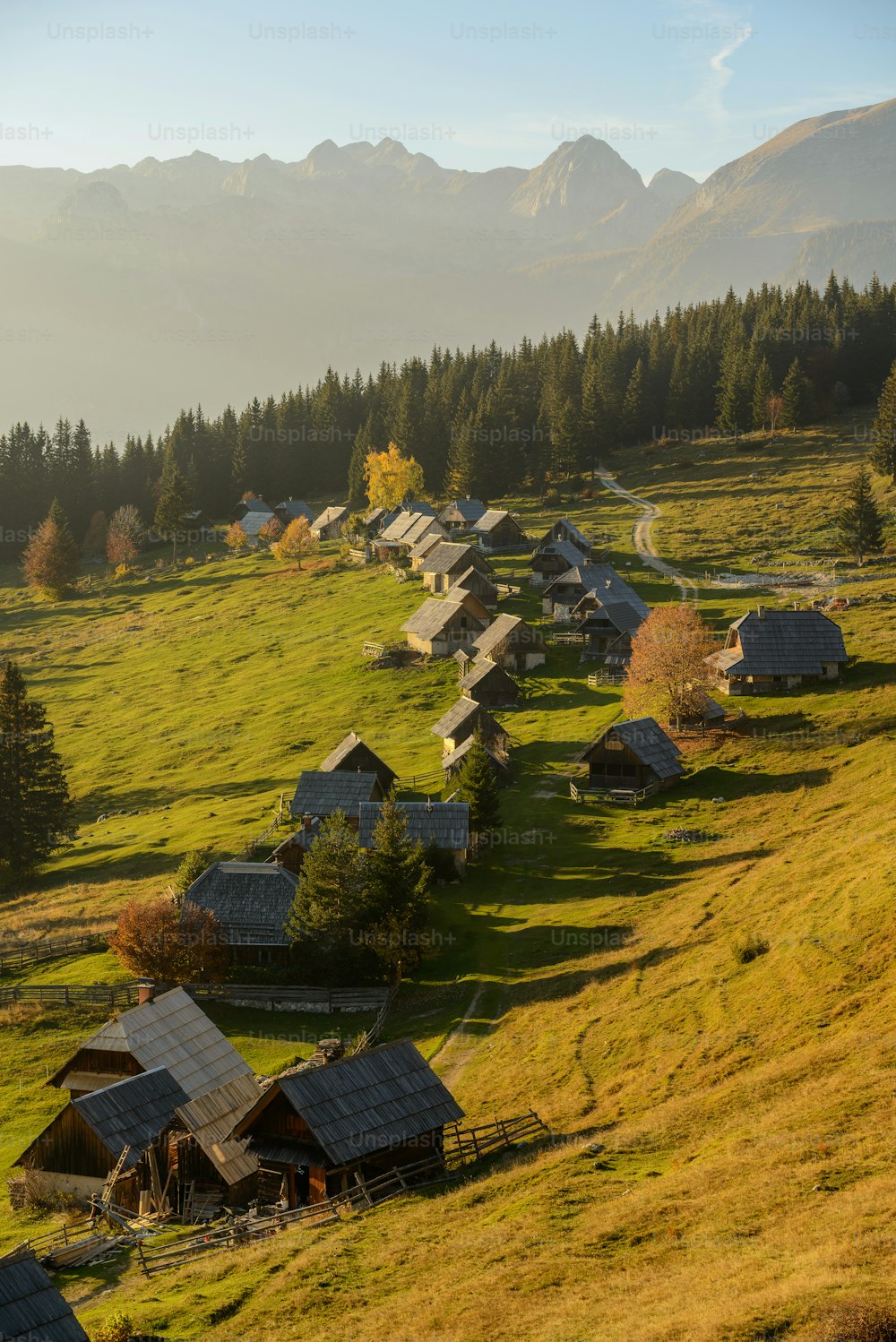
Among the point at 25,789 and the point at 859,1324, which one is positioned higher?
the point at 859,1324

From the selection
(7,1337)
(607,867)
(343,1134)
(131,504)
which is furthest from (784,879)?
(131,504)

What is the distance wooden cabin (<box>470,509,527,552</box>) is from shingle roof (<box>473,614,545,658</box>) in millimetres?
32583

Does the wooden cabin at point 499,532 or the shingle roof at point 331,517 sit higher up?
the shingle roof at point 331,517

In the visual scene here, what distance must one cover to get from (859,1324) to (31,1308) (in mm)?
13927

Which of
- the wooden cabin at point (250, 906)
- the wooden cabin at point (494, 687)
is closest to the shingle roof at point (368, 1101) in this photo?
the wooden cabin at point (250, 906)

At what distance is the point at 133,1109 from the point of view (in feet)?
103

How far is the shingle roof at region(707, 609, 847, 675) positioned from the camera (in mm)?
65812

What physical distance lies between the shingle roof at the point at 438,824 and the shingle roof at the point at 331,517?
91.0 meters

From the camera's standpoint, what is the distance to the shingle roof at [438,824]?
5194cm

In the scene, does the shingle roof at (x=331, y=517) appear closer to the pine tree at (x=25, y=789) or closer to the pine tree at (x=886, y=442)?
the pine tree at (x=886, y=442)

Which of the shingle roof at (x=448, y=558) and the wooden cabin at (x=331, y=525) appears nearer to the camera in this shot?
the shingle roof at (x=448, y=558)

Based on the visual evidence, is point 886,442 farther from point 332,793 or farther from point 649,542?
point 332,793

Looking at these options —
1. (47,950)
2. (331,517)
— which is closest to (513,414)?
(331,517)

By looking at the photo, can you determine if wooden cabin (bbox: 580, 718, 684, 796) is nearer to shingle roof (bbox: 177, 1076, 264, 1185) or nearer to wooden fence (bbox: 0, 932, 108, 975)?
wooden fence (bbox: 0, 932, 108, 975)
